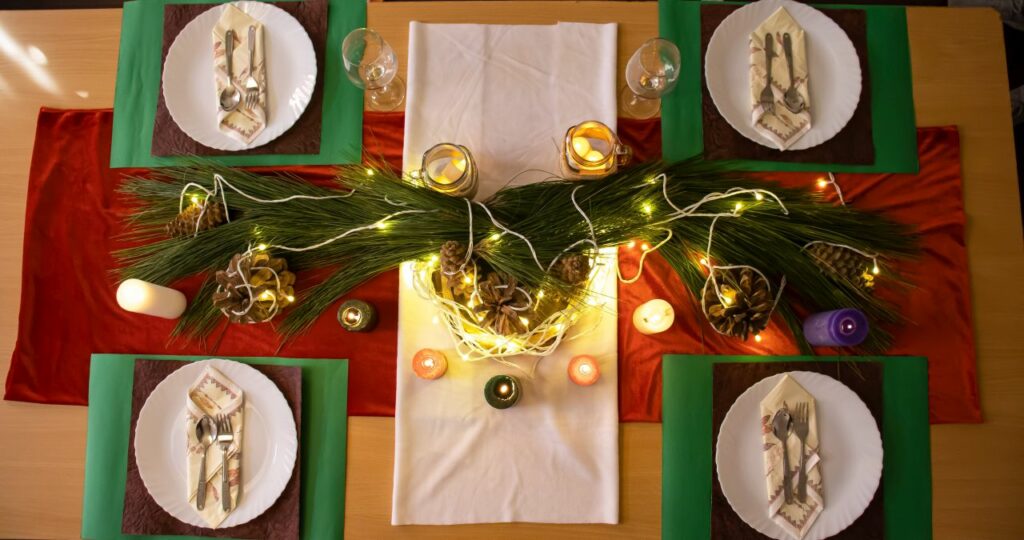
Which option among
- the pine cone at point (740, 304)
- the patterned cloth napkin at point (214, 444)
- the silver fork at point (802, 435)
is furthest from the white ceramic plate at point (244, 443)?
the silver fork at point (802, 435)

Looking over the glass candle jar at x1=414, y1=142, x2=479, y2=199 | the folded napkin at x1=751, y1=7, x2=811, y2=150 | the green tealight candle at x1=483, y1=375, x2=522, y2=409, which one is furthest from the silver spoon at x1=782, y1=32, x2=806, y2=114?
the green tealight candle at x1=483, y1=375, x2=522, y2=409

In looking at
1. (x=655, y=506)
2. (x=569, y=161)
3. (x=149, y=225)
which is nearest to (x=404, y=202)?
(x=569, y=161)

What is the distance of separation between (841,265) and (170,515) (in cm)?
120

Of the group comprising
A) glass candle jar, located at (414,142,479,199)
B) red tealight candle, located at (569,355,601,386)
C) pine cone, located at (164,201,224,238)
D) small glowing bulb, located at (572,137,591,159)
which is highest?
small glowing bulb, located at (572,137,591,159)

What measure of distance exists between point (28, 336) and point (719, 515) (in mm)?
1248

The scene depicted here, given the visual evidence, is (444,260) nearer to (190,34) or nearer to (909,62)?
(190,34)

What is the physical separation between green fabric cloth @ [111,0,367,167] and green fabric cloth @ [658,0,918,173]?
22.4 inches

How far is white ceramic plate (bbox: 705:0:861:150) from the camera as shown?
0.97 metres

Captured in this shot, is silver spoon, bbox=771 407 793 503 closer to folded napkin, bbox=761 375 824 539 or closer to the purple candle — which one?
folded napkin, bbox=761 375 824 539

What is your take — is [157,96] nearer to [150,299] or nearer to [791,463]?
[150,299]

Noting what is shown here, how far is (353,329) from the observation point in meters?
0.92

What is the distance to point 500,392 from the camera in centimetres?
89

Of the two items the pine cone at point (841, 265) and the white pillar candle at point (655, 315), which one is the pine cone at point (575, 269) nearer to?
the white pillar candle at point (655, 315)

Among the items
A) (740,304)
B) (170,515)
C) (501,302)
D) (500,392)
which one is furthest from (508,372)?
(170,515)
